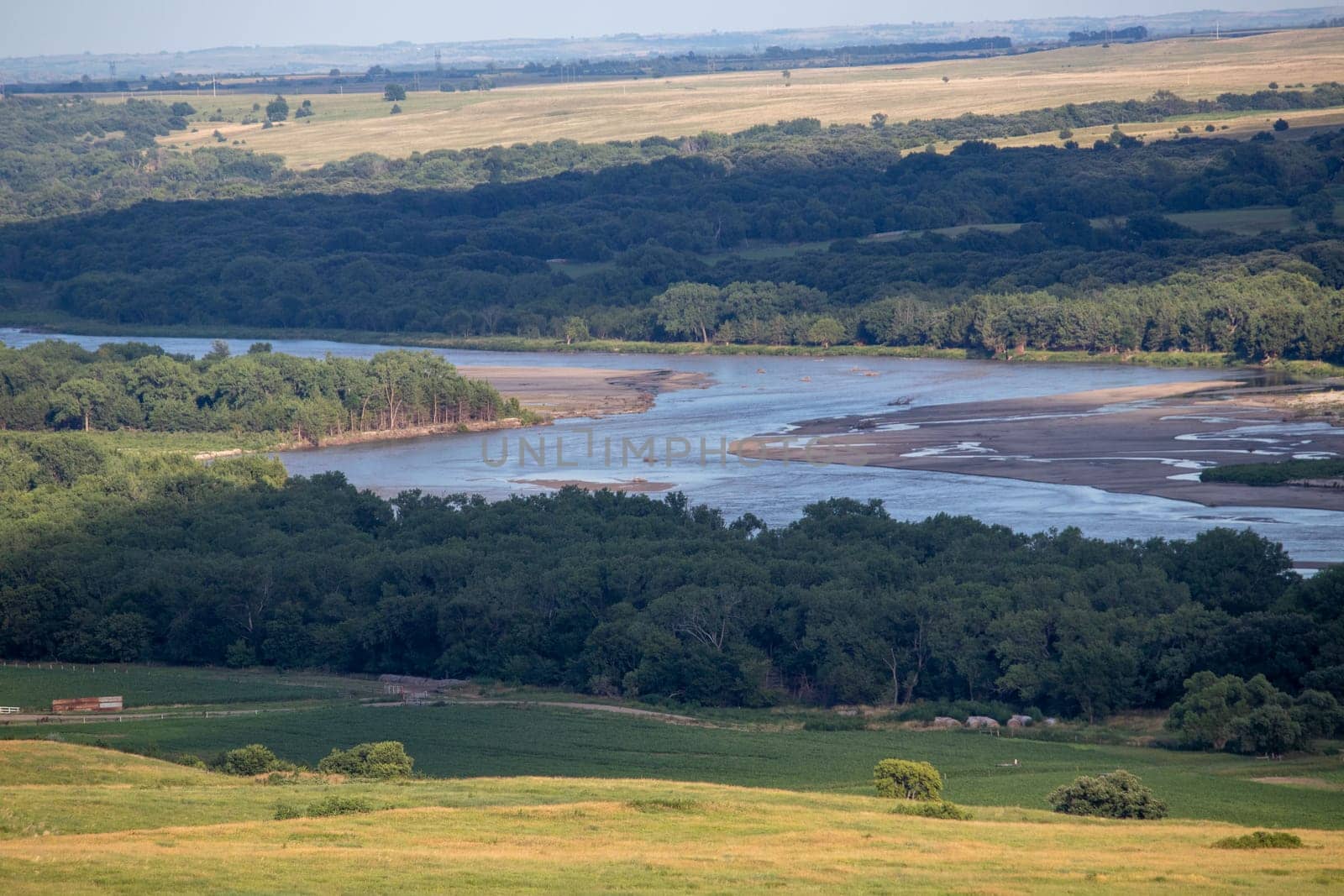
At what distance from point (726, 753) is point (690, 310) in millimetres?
82448

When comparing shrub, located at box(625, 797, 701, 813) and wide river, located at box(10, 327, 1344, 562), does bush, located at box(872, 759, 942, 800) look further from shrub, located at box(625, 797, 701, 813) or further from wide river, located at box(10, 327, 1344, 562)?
wide river, located at box(10, 327, 1344, 562)

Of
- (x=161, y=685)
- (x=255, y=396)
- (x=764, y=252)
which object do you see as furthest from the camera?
(x=764, y=252)

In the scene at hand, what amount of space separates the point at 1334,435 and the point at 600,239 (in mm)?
83947

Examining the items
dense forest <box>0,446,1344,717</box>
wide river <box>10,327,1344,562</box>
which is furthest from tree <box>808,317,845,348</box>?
dense forest <box>0,446,1344,717</box>

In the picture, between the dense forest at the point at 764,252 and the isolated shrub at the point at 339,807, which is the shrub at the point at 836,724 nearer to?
the isolated shrub at the point at 339,807

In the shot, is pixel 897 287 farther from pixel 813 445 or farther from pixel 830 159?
pixel 830 159

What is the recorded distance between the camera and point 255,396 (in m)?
91.8

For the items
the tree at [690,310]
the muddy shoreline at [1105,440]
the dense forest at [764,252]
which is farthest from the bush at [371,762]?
the tree at [690,310]

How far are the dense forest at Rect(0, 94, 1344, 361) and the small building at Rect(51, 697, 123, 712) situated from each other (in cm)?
7012

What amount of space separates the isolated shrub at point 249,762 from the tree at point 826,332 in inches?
3175

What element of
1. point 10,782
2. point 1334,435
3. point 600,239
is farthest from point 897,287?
point 10,782

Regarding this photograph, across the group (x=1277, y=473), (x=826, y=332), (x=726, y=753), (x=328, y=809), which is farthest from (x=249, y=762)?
(x=826, y=332)

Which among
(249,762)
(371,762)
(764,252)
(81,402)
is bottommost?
(81,402)

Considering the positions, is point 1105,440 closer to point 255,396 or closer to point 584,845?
point 255,396
